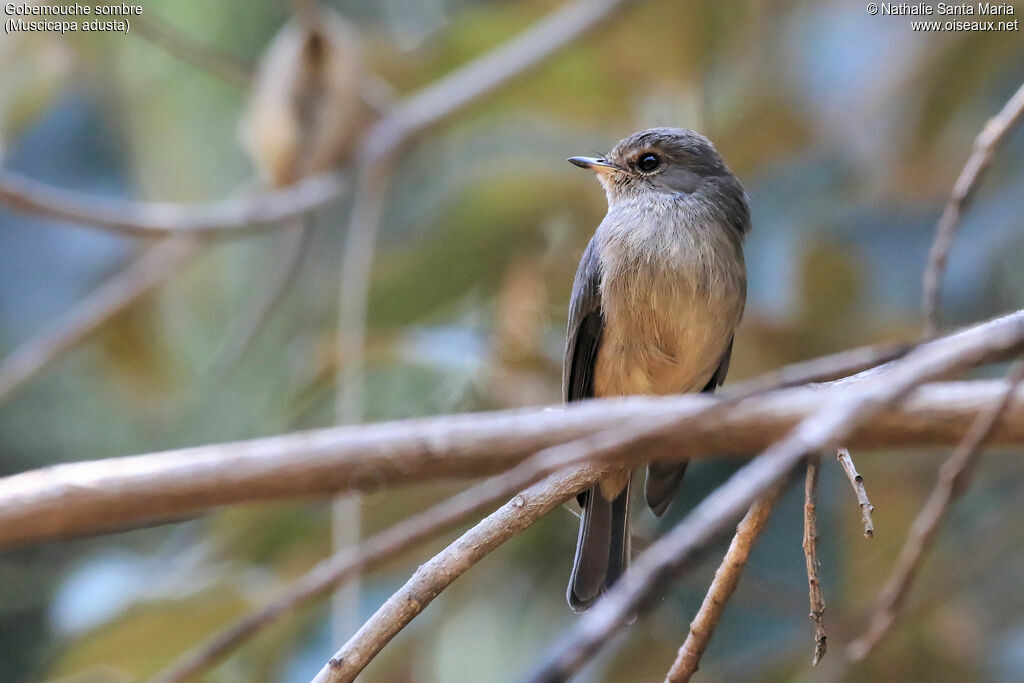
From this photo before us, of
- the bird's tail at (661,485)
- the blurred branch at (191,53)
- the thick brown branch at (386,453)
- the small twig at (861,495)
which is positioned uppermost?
the blurred branch at (191,53)

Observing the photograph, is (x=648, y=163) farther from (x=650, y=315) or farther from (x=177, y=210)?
(x=177, y=210)

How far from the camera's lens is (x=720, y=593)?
5.80 ft

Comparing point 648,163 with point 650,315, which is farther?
point 648,163

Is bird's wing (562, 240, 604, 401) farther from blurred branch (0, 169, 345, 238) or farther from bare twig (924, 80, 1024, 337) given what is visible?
blurred branch (0, 169, 345, 238)

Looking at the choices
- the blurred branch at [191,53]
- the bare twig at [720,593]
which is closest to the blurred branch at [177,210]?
the blurred branch at [191,53]

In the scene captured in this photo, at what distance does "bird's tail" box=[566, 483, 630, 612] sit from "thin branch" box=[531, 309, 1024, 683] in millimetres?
1735

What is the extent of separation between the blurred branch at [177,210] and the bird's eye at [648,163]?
1.35m

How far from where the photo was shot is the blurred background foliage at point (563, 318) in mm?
3668

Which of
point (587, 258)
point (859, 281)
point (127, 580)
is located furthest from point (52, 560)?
point (859, 281)

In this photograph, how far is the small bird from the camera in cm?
281

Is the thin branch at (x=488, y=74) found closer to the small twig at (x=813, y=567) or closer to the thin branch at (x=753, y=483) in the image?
the small twig at (x=813, y=567)

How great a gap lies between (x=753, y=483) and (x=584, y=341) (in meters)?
2.19

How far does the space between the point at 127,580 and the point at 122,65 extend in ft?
9.19

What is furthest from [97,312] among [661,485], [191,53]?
[661,485]
